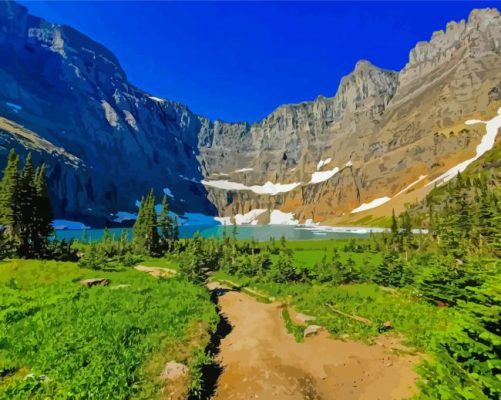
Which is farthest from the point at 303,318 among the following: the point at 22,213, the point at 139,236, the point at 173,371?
the point at 139,236

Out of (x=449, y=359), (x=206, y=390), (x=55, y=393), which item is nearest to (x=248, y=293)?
(x=206, y=390)

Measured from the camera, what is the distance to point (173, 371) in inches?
619

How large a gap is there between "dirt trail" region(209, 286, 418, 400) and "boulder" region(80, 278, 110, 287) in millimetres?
14041

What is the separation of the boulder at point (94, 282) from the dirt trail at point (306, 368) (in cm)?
1404

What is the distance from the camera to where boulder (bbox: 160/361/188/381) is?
50.1 feet

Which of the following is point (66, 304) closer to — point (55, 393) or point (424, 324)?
point (55, 393)

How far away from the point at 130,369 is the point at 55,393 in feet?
11.0

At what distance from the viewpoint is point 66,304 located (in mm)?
22453

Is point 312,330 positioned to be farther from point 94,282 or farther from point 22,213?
point 22,213

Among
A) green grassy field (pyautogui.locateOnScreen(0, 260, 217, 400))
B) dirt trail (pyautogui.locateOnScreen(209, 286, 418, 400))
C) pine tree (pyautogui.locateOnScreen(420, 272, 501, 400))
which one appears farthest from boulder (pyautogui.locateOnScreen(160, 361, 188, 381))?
pine tree (pyautogui.locateOnScreen(420, 272, 501, 400))

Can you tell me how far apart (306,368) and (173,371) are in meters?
8.42

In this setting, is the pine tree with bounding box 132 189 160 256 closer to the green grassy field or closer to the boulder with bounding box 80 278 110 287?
the boulder with bounding box 80 278 110 287

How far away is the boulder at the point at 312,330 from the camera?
25312 millimetres

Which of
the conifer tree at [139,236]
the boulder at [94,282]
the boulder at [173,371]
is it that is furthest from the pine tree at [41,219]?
the boulder at [173,371]
